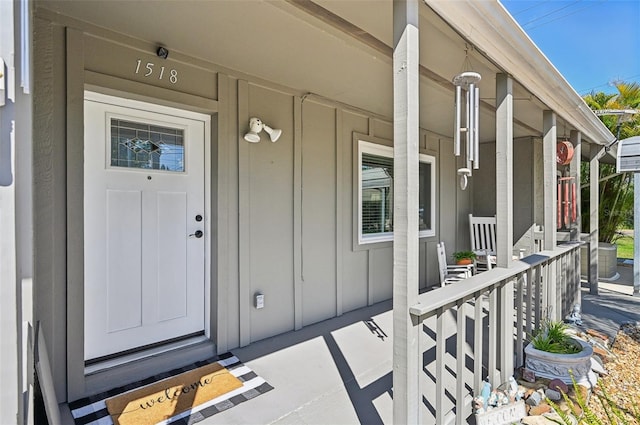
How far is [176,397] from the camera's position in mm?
2143

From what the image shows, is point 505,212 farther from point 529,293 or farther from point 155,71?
point 155,71

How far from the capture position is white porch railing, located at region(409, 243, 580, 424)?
1688 mm

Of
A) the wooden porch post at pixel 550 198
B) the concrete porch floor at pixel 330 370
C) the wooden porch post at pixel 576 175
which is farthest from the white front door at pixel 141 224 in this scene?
the wooden porch post at pixel 576 175

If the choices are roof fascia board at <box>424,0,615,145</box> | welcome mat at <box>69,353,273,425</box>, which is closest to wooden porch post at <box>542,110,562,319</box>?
roof fascia board at <box>424,0,615,145</box>

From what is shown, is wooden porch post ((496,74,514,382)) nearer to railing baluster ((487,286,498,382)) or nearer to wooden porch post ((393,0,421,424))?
railing baluster ((487,286,498,382))

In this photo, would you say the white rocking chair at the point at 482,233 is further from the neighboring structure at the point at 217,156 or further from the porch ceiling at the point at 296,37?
the porch ceiling at the point at 296,37

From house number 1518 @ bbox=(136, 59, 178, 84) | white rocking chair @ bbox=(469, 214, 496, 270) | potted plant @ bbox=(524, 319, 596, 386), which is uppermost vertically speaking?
house number 1518 @ bbox=(136, 59, 178, 84)

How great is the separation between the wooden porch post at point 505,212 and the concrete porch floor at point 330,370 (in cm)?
81

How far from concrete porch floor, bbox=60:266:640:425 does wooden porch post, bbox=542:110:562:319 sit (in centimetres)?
83

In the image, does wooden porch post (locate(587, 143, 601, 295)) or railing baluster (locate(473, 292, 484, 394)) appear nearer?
railing baluster (locate(473, 292, 484, 394))

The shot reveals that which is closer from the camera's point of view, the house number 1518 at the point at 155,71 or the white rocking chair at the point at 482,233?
the house number 1518 at the point at 155,71

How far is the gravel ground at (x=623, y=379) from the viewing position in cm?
211

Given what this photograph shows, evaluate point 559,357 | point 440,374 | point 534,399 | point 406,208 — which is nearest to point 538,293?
point 559,357

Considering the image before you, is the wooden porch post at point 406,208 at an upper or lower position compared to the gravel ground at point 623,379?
upper
